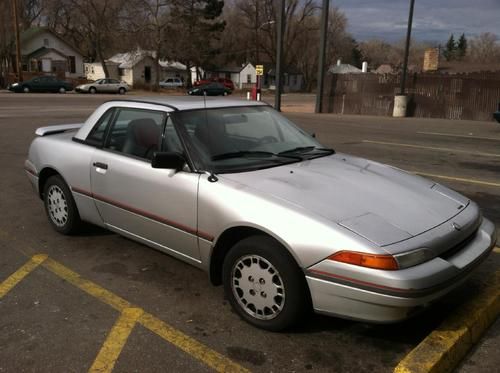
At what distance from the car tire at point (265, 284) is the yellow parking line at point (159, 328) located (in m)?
0.40

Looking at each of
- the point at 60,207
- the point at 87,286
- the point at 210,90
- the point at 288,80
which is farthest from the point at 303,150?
the point at 288,80

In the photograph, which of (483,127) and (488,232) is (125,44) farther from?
(488,232)

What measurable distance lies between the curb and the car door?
1602 mm

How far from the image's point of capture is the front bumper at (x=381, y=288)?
2.75 m

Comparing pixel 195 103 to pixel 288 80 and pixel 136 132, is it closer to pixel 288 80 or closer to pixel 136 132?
pixel 136 132

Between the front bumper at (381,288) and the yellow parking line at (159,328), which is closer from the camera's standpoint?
the front bumper at (381,288)

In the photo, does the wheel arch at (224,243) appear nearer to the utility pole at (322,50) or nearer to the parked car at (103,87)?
the utility pole at (322,50)

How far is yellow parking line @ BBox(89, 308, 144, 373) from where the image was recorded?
2.89 metres

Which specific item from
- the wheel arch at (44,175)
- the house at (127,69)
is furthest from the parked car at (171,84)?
the wheel arch at (44,175)

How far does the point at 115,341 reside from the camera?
10.3ft

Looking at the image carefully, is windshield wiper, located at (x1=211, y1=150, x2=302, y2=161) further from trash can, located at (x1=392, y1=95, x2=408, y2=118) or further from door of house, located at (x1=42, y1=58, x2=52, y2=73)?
door of house, located at (x1=42, y1=58, x2=52, y2=73)

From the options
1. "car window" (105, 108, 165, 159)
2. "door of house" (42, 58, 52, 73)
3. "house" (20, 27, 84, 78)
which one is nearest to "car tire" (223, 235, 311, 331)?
"car window" (105, 108, 165, 159)

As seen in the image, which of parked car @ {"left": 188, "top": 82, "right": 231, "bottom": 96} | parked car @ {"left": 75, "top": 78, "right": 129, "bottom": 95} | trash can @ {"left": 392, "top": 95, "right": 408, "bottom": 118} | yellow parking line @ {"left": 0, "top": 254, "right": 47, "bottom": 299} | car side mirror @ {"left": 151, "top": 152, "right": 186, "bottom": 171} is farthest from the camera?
parked car @ {"left": 188, "top": 82, "right": 231, "bottom": 96}

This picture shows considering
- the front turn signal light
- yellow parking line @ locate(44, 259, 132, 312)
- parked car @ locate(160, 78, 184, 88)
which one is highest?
the front turn signal light
